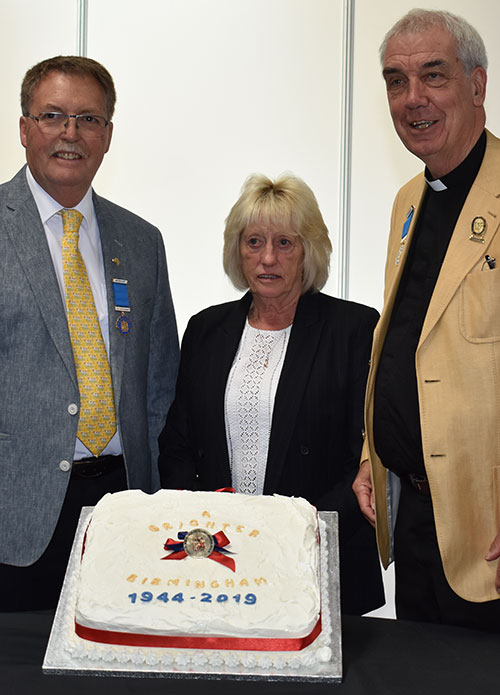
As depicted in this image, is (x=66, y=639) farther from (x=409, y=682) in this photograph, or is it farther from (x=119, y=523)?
(x=409, y=682)

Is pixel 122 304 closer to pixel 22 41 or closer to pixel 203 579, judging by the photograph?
pixel 203 579

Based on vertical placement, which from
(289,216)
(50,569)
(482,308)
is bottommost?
(50,569)

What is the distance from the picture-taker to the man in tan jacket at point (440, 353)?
1901mm

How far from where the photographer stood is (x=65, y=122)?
2.53 meters

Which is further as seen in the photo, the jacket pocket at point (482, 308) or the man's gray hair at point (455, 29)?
the man's gray hair at point (455, 29)

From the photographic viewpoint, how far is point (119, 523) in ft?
5.33

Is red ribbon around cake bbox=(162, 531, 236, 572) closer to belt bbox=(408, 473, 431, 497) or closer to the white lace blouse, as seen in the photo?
belt bbox=(408, 473, 431, 497)

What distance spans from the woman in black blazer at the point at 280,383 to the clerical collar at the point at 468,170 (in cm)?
61

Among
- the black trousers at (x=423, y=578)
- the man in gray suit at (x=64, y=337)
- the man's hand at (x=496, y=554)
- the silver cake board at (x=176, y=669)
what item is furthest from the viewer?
the man in gray suit at (x=64, y=337)

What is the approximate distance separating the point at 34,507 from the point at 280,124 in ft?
9.74

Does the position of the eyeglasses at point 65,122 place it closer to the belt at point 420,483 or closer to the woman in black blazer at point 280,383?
Answer: the woman in black blazer at point 280,383

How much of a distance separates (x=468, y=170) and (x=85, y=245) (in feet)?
3.95

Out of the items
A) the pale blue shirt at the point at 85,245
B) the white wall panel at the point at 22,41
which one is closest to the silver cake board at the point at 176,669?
the pale blue shirt at the point at 85,245

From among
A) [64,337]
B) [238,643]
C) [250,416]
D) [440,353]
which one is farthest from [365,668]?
[64,337]
